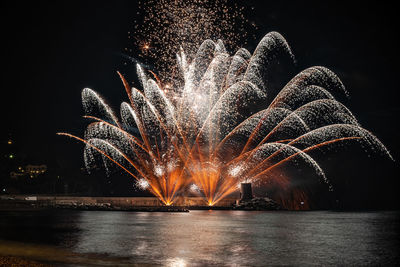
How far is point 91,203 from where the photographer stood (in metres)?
62.8

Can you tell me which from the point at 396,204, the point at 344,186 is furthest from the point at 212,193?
the point at 396,204

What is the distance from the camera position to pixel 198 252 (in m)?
19.0

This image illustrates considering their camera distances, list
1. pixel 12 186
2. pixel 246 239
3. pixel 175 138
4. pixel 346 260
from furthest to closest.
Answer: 1. pixel 12 186
2. pixel 175 138
3. pixel 246 239
4. pixel 346 260

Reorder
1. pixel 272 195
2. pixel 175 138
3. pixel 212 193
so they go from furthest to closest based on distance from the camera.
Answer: pixel 272 195 → pixel 212 193 → pixel 175 138

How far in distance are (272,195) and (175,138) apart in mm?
24854

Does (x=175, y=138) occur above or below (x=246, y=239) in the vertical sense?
above

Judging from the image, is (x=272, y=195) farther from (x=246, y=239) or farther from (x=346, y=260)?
(x=346, y=260)

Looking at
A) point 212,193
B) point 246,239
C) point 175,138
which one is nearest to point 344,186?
point 212,193

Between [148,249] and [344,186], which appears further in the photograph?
[344,186]

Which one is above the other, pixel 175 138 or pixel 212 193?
pixel 175 138

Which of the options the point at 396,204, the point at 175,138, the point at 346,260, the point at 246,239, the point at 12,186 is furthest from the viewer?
the point at 12,186

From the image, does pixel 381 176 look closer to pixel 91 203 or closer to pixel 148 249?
pixel 91 203

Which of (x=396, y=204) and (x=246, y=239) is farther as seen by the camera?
(x=396, y=204)

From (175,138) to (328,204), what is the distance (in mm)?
38118
